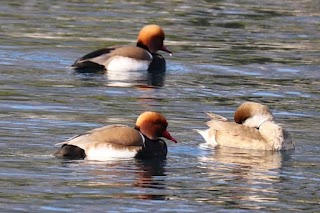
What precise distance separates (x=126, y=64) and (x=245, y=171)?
858cm

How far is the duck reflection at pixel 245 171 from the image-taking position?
1268 centimetres

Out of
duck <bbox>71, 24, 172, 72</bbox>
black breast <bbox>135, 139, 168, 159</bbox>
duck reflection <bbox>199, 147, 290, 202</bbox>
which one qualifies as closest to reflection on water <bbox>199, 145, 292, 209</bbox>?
duck reflection <bbox>199, 147, 290, 202</bbox>

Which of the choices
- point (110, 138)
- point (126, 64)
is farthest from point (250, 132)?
point (126, 64)

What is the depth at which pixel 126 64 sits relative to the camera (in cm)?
2220

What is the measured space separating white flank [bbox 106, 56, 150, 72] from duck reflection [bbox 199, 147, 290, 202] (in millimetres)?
6641

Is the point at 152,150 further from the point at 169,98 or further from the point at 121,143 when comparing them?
the point at 169,98

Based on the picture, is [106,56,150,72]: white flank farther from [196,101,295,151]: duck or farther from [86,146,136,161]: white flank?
[86,146,136,161]: white flank

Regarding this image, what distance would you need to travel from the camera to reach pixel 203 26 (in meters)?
28.3

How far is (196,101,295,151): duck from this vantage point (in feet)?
50.9

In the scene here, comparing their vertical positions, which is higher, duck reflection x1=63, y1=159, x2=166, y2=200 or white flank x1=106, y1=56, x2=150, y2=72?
duck reflection x1=63, y1=159, x2=166, y2=200

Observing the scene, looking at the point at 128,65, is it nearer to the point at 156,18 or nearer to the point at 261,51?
the point at 261,51

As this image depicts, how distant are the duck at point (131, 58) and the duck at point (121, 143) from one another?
7215 mm

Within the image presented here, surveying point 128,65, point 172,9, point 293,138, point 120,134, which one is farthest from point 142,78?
point 172,9

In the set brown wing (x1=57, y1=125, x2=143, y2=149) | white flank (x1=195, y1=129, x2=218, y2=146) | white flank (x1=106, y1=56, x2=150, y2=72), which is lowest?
white flank (x1=106, y1=56, x2=150, y2=72)
